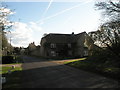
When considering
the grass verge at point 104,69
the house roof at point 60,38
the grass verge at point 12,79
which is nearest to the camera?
the grass verge at point 12,79

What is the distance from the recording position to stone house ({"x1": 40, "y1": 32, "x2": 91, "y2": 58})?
47.8m

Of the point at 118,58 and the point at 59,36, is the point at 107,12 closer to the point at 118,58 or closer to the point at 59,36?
the point at 118,58

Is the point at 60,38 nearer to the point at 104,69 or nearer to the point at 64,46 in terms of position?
the point at 64,46

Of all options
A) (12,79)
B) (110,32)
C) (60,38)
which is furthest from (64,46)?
(12,79)

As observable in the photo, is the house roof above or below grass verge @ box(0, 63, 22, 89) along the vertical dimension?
above

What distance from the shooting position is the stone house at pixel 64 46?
157ft

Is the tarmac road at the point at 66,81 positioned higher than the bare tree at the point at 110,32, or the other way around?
the bare tree at the point at 110,32

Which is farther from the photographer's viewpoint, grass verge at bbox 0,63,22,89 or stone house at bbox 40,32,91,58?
stone house at bbox 40,32,91,58

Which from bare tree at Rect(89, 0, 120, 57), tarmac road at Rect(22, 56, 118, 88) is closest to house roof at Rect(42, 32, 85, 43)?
bare tree at Rect(89, 0, 120, 57)

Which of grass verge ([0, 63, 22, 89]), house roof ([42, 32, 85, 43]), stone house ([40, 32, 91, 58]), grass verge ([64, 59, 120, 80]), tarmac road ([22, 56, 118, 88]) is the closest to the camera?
grass verge ([0, 63, 22, 89])

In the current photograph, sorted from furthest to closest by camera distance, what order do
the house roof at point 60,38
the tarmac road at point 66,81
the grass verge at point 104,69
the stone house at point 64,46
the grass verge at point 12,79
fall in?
the house roof at point 60,38
the stone house at point 64,46
the grass verge at point 104,69
the tarmac road at point 66,81
the grass verge at point 12,79

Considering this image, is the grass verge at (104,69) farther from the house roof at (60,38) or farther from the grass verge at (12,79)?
the house roof at (60,38)

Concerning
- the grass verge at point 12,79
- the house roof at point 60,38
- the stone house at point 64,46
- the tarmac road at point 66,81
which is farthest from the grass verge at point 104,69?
the house roof at point 60,38

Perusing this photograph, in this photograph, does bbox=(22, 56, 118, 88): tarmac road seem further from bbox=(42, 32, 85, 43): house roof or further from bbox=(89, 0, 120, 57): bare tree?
bbox=(42, 32, 85, 43): house roof
